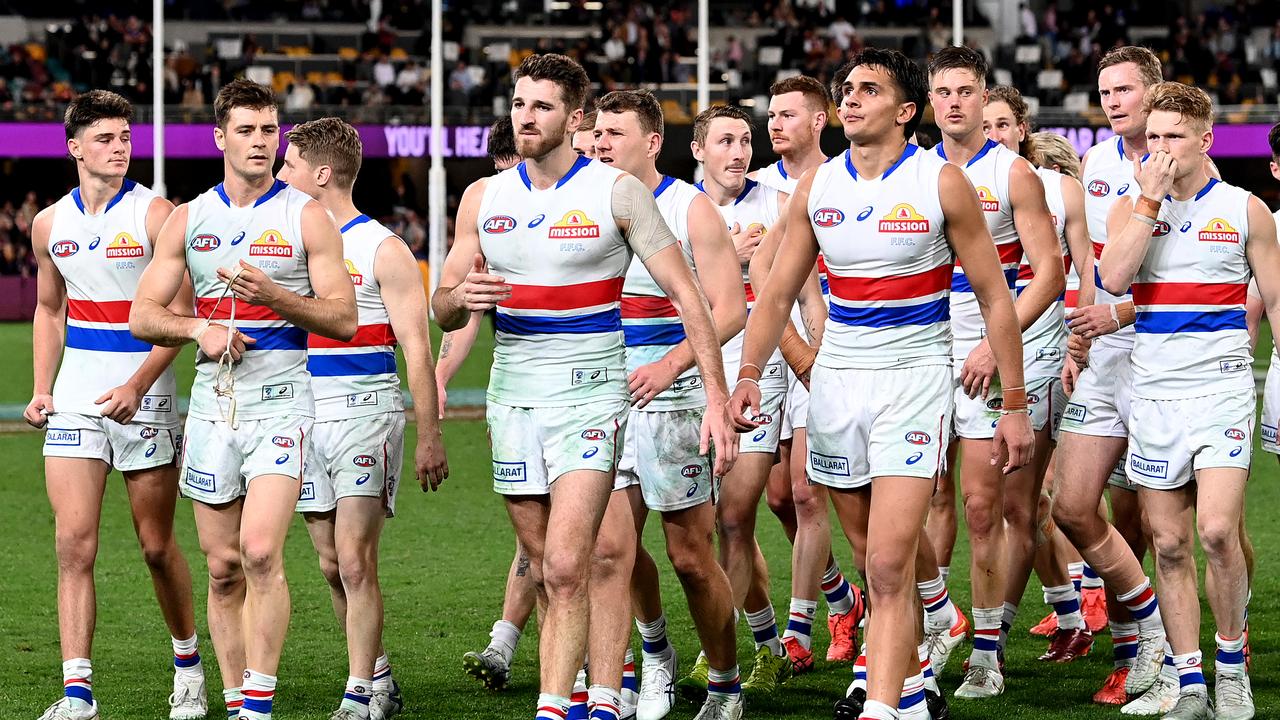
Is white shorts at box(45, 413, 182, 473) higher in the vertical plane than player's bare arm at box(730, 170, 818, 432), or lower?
lower

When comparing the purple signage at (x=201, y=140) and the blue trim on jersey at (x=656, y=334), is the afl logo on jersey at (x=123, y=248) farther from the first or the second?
the purple signage at (x=201, y=140)

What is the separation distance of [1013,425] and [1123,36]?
111ft

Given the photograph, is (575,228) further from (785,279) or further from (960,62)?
(960,62)

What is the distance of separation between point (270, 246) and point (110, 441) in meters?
1.18

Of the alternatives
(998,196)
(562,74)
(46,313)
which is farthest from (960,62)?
(46,313)

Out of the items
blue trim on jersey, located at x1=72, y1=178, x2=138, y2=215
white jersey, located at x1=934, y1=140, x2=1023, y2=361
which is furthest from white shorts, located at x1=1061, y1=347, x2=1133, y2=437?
blue trim on jersey, located at x1=72, y1=178, x2=138, y2=215

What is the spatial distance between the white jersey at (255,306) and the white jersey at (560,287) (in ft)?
2.57

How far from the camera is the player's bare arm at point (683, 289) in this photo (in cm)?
573

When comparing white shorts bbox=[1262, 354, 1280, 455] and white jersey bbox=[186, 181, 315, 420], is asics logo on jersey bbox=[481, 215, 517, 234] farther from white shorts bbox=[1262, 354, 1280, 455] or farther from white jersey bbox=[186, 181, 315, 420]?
white shorts bbox=[1262, 354, 1280, 455]

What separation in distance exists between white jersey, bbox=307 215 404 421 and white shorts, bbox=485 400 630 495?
994 millimetres

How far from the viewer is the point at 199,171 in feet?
117

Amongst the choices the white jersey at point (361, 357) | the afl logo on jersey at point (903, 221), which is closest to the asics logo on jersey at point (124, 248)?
the white jersey at point (361, 357)

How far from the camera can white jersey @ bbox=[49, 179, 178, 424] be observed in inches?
269

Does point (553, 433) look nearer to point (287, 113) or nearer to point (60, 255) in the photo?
point (60, 255)
